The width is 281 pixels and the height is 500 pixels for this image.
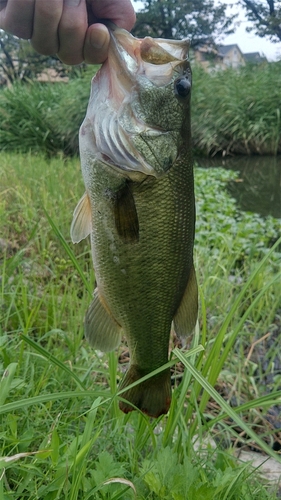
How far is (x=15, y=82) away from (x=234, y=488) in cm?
1245

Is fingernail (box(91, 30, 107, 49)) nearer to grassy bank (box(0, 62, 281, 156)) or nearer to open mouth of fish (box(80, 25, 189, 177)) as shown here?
open mouth of fish (box(80, 25, 189, 177))

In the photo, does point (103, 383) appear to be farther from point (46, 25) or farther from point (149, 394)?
point (46, 25)

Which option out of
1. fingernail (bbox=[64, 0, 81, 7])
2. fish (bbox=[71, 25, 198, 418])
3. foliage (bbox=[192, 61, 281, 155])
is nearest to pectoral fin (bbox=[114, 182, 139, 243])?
fish (bbox=[71, 25, 198, 418])

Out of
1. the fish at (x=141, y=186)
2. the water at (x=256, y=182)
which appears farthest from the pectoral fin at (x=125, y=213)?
the water at (x=256, y=182)

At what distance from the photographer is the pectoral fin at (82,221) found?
1.41 meters

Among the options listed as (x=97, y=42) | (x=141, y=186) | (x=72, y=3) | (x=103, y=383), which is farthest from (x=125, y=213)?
(x=103, y=383)

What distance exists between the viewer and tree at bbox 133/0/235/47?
2347 centimetres

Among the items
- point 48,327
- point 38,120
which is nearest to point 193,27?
point 38,120

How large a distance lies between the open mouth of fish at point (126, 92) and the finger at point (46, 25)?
0.15 metres

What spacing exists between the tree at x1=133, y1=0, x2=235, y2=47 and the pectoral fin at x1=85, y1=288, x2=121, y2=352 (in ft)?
75.6

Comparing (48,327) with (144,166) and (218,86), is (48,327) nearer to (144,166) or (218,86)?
(144,166)

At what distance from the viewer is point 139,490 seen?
1.30m

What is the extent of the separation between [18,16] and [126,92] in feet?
1.11

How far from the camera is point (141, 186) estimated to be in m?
1.35
